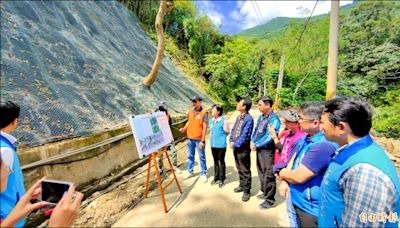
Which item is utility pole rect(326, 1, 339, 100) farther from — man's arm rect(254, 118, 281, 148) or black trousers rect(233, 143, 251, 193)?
black trousers rect(233, 143, 251, 193)

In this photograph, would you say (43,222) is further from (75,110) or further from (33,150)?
(75,110)

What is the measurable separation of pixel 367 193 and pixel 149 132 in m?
2.97

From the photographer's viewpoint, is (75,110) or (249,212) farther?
(75,110)

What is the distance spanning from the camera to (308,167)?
164 cm

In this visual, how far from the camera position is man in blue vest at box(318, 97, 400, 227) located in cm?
105

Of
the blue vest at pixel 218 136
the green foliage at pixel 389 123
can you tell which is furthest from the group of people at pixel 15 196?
the green foliage at pixel 389 123

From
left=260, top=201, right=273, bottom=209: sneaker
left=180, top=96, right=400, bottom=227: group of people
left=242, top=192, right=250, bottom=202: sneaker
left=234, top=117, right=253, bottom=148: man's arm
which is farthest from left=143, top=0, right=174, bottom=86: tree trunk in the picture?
left=260, top=201, right=273, bottom=209: sneaker

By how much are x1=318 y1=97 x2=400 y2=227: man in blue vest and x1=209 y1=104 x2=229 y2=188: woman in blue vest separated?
9.17 ft

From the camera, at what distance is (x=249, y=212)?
3.26 meters

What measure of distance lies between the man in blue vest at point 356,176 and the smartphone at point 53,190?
156 cm

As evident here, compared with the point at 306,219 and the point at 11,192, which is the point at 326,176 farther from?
the point at 11,192

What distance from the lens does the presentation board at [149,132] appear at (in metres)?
3.18

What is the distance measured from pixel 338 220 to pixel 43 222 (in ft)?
11.7

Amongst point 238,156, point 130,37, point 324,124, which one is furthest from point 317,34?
point 324,124
